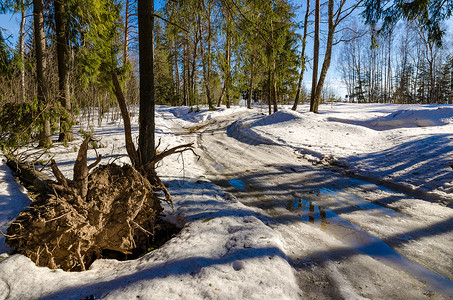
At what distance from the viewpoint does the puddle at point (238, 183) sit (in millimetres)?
4730

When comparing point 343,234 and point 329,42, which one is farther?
point 329,42

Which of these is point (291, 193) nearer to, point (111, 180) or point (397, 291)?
point (397, 291)

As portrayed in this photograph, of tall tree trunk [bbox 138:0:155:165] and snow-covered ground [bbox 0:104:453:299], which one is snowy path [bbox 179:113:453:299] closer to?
snow-covered ground [bbox 0:104:453:299]

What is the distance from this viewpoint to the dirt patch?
229cm

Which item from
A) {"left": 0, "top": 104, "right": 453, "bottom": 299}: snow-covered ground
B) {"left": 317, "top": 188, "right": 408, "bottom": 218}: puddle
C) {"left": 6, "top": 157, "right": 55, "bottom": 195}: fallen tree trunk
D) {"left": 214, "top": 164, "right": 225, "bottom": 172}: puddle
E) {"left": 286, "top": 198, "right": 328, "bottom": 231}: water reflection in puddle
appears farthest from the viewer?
{"left": 214, "top": 164, "right": 225, "bottom": 172}: puddle

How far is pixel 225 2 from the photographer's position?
3.99 m

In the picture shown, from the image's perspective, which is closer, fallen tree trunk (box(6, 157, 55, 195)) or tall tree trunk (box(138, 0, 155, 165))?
fallen tree trunk (box(6, 157, 55, 195))

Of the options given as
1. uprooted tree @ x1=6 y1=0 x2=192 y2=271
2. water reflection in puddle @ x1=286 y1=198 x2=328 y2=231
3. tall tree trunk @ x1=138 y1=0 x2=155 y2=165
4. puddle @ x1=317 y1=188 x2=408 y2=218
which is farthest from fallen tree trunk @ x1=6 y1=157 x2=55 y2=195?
puddle @ x1=317 y1=188 x2=408 y2=218

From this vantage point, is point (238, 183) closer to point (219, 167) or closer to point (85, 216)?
point (219, 167)

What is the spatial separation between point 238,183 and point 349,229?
7.80 feet

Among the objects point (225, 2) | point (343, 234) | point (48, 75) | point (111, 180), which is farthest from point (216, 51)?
point (48, 75)

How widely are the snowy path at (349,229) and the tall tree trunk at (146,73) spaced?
1876mm

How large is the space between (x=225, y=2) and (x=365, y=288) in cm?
446

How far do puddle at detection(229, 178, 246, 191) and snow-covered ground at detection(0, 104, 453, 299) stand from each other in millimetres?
41
